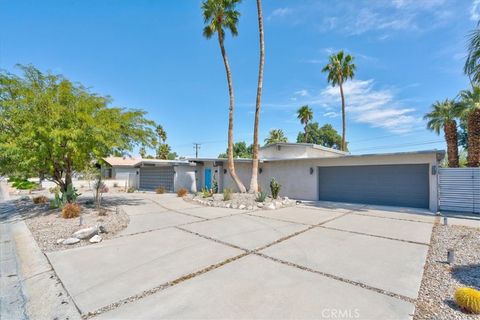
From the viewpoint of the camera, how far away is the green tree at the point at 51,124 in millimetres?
8211

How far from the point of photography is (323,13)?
33.9ft

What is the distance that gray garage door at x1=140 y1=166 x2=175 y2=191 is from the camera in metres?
20.7

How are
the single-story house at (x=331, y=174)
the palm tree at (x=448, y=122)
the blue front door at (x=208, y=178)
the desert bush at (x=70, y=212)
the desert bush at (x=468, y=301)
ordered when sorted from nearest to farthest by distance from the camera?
the desert bush at (x=468, y=301) → the desert bush at (x=70, y=212) → the single-story house at (x=331, y=174) → the palm tree at (x=448, y=122) → the blue front door at (x=208, y=178)

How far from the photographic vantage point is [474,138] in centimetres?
1195

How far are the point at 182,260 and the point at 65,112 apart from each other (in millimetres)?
7940

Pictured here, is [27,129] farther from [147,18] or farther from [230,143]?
[230,143]

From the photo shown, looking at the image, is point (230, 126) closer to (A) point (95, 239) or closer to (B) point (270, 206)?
(B) point (270, 206)

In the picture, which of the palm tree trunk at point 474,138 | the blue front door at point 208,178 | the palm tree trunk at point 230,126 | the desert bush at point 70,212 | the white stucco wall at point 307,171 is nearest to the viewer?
the desert bush at point 70,212

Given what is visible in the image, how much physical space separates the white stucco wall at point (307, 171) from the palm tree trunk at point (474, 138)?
3.57 meters

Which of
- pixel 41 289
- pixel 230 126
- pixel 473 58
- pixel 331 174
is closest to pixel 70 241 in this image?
pixel 41 289

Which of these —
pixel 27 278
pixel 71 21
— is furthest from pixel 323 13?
pixel 27 278

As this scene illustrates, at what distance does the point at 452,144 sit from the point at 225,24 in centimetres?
1733

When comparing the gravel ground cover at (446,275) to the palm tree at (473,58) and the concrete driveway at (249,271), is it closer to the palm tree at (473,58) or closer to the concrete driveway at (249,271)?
the concrete driveway at (249,271)
